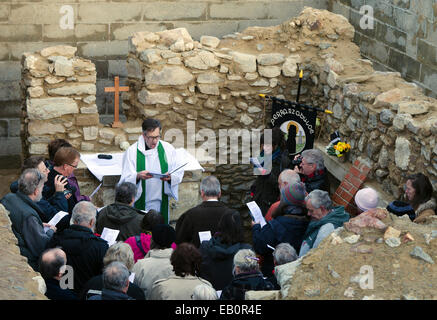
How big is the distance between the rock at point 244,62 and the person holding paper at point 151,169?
1.99 m

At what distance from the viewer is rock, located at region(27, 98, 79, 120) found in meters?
9.51

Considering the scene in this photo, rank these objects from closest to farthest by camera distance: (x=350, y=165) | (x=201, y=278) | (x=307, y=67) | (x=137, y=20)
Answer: (x=201, y=278), (x=350, y=165), (x=307, y=67), (x=137, y=20)

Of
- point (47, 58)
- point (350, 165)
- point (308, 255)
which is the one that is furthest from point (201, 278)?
point (47, 58)

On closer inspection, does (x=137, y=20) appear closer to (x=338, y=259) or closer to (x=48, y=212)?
(x=48, y=212)

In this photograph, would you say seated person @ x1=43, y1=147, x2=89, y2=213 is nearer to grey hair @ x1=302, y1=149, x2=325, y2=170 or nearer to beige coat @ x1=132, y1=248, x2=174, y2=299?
beige coat @ x1=132, y1=248, x2=174, y2=299

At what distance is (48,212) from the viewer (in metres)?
7.22

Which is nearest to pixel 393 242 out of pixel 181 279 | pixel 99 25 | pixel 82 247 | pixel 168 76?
pixel 181 279

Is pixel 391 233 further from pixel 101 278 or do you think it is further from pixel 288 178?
pixel 101 278

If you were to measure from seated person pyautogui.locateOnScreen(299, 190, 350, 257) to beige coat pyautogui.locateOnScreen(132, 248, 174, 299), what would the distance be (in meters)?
1.25

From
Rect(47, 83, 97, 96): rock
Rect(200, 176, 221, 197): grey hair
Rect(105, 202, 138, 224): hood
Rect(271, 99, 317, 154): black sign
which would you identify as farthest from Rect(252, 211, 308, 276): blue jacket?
Rect(47, 83, 97, 96): rock

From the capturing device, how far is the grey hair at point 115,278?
18.3ft

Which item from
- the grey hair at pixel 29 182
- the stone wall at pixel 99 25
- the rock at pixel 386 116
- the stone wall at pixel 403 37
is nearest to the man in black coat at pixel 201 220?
the grey hair at pixel 29 182

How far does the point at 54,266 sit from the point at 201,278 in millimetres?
1168

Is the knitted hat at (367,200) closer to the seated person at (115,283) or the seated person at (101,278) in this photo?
the seated person at (101,278)
